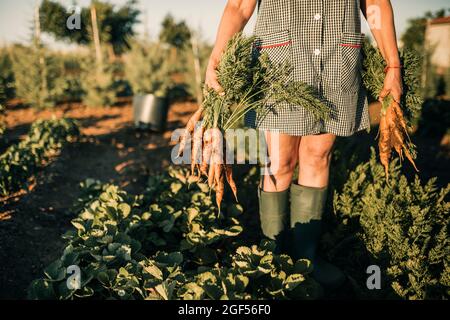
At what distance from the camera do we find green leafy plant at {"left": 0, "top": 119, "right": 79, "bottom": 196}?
298cm

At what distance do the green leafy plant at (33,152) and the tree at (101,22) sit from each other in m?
12.9

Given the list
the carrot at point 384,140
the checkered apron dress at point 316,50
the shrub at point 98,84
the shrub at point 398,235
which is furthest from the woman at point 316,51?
the shrub at point 98,84

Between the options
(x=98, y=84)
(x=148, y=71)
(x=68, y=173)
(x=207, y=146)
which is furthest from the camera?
(x=148, y=71)

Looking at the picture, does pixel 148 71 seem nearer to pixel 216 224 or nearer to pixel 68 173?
pixel 68 173

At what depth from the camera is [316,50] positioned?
1700 millimetres

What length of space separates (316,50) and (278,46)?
0.62ft

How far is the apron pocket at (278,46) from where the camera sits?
1.70m

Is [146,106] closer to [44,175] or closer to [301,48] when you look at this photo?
[44,175]

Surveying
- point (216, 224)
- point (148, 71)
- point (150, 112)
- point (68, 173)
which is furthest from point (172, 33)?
point (216, 224)

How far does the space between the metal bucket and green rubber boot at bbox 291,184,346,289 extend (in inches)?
150

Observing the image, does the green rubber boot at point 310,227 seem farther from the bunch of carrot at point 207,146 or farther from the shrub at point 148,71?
the shrub at point 148,71

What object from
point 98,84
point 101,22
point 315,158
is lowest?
point 315,158

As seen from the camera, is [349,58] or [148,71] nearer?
[349,58]

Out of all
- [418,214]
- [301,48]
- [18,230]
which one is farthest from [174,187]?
[418,214]
